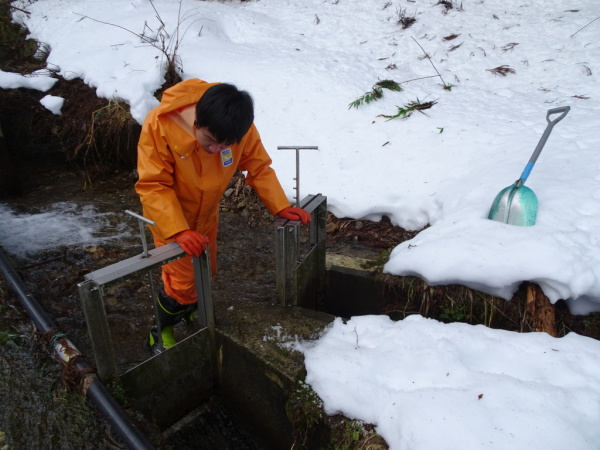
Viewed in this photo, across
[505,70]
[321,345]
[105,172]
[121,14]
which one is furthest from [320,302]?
[121,14]

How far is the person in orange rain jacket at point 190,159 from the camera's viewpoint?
2006mm

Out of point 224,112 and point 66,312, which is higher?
point 224,112

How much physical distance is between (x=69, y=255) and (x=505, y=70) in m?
6.50

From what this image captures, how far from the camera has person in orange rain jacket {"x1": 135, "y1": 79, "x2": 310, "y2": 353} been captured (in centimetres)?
201

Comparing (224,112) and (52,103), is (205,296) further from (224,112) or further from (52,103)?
(52,103)

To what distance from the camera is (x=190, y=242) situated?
2223mm

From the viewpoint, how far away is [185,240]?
2.22 m

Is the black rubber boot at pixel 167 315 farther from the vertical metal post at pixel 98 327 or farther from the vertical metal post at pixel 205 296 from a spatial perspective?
the vertical metal post at pixel 98 327

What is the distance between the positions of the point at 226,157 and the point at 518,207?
2.28 m

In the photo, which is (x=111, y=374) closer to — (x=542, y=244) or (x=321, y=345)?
(x=321, y=345)

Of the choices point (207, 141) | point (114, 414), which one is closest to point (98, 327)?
point (114, 414)

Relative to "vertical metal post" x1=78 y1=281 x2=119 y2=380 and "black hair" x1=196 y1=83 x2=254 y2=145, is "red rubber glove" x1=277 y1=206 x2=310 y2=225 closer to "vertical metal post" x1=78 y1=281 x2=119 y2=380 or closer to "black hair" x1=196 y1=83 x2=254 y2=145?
"black hair" x1=196 y1=83 x2=254 y2=145

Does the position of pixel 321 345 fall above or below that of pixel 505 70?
below

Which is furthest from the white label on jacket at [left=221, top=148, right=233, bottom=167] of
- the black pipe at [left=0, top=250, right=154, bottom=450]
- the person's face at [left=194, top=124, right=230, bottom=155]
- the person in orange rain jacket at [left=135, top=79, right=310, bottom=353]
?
the black pipe at [left=0, top=250, right=154, bottom=450]
